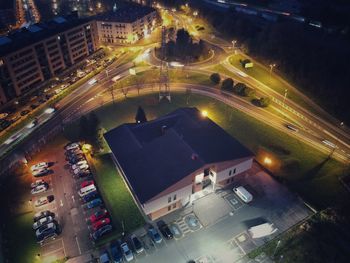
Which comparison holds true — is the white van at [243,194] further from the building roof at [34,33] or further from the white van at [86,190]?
the building roof at [34,33]

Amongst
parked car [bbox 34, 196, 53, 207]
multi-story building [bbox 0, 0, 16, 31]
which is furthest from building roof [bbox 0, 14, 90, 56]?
multi-story building [bbox 0, 0, 16, 31]

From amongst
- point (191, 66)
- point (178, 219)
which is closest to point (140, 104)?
point (191, 66)

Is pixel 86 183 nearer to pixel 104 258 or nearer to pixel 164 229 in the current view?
pixel 104 258

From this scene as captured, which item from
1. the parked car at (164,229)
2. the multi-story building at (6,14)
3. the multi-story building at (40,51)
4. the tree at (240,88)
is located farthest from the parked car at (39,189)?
the multi-story building at (6,14)

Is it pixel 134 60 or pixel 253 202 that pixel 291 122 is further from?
pixel 134 60

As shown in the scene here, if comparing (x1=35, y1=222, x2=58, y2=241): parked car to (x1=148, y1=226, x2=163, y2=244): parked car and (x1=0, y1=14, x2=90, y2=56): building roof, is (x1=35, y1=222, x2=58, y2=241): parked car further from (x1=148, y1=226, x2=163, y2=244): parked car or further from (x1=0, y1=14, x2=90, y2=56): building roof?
(x1=0, y1=14, x2=90, y2=56): building roof

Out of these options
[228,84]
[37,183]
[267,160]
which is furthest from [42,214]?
[228,84]

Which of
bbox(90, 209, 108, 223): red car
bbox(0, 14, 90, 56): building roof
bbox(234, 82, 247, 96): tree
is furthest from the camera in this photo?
bbox(0, 14, 90, 56): building roof
